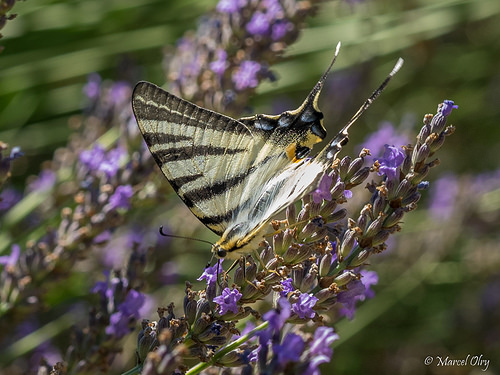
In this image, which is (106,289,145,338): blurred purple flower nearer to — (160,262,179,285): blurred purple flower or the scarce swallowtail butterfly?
the scarce swallowtail butterfly

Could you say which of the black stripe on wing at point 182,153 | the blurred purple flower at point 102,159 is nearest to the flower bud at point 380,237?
the black stripe on wing at point 182,153

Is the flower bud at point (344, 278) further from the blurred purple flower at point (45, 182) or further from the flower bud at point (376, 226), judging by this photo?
the blurred purple flower at point (45, 182)

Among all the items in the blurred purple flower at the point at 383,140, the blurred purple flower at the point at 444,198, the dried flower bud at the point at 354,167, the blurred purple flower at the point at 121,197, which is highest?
the blurred purple flower at the point at 121,197

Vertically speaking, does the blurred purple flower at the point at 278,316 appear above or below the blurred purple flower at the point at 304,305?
above

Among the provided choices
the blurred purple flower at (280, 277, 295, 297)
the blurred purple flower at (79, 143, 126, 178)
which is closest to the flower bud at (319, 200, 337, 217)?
the blurred purple flower at (280, 277, 295, 297)

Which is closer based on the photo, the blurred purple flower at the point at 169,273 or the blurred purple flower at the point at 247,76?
the blurred purple flower at the point at 247,76

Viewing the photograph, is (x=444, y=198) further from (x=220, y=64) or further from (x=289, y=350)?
(x=289, y=350)
